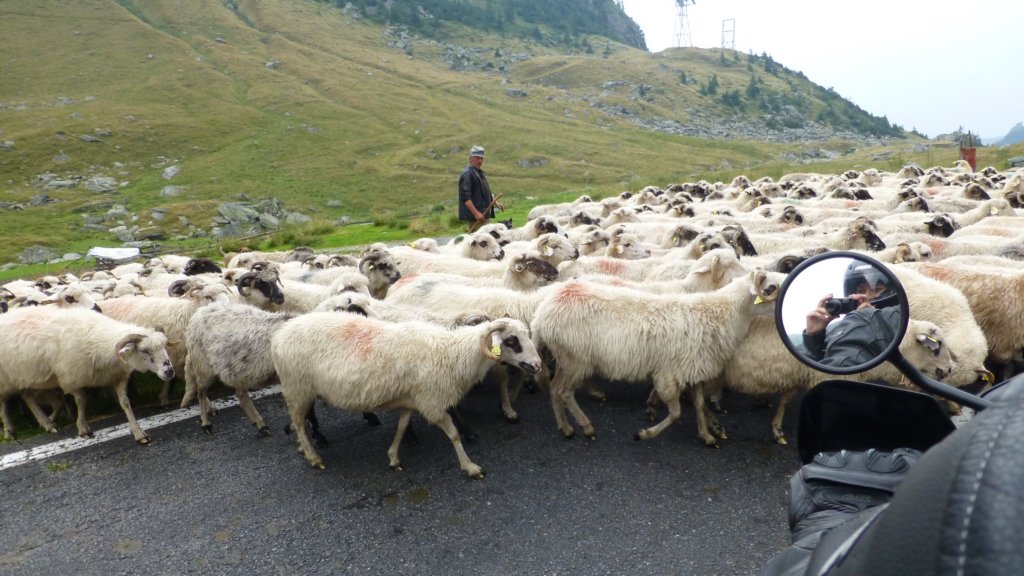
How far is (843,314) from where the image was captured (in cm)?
253

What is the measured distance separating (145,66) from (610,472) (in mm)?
104737

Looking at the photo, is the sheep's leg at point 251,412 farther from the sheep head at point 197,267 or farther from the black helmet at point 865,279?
the black helmet at point 865,279

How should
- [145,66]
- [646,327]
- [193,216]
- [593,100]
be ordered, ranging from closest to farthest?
[646,327] → [193,216] → [145,66] → [593,100]

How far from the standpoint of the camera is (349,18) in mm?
141625

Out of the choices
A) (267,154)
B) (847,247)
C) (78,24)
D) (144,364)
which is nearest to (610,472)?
(144,364)

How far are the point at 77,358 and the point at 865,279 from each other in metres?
7.82

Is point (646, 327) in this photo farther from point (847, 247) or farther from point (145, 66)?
point (145, 66)

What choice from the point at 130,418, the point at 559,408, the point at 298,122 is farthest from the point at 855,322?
the point at 298,122

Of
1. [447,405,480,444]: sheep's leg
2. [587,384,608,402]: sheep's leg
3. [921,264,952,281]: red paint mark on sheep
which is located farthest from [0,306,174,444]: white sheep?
[921,264,952,281]: red paint mark on sheep

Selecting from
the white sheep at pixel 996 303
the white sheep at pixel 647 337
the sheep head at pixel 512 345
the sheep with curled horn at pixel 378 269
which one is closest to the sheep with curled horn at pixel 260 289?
the sheep with curled horn at pixel 378 269

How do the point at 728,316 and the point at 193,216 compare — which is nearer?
the point at 728,316

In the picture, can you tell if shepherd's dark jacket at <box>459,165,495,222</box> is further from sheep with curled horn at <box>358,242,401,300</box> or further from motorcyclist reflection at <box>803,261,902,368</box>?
motorcyclist reflection at <box>803,261,902,368</box>

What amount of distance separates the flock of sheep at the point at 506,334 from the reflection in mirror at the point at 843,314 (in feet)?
10.2

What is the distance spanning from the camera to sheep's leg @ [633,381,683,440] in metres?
5.74
